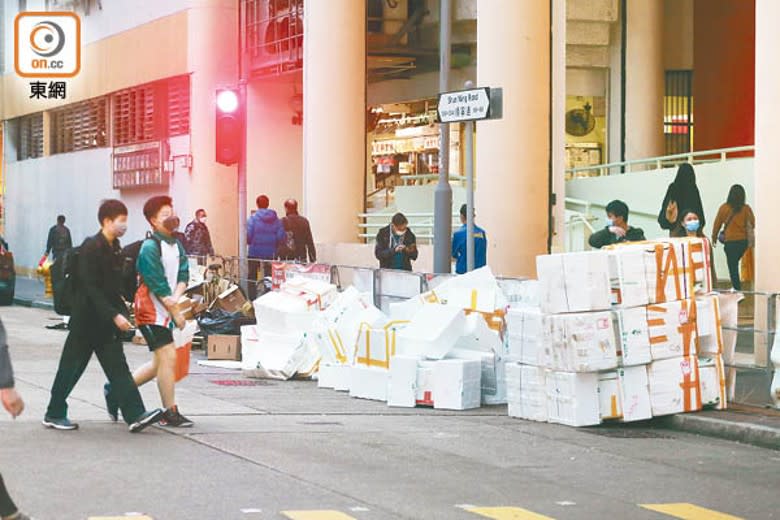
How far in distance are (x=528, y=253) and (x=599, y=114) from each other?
11.9m

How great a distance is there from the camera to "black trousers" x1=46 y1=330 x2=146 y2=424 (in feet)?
40.7

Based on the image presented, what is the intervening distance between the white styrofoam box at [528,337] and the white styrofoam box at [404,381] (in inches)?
40.5

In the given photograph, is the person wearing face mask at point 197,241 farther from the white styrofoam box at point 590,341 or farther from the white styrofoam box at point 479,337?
the white styrofoam box at point 590,341

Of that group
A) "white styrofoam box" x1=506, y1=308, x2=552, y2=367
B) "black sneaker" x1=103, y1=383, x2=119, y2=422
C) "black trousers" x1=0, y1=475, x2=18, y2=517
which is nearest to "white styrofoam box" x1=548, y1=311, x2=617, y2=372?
"white styrofoam box" x1=506, y1=308, x2=552, y2=367

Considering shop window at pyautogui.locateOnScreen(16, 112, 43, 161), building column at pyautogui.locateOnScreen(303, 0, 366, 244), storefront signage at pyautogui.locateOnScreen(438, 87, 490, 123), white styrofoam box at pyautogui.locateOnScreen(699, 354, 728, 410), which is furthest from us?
shop window at pyautogui.locateOnScreen(16, 112, 43, 161)

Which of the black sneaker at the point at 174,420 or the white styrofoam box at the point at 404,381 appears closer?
the black sneaker at the point at 174,420

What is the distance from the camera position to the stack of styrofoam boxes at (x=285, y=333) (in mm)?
17562

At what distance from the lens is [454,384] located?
49.0ft

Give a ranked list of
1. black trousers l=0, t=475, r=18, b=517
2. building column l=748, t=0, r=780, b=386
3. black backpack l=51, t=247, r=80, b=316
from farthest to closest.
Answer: building column l=748, t=0, r=780, b=386
black backpack l=51, t=247, r=80, b=316
black trousers l=0, t=475, r=18, b=517

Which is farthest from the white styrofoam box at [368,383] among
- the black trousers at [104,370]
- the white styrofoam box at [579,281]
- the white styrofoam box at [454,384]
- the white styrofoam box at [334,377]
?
the black trousers at [104,370]

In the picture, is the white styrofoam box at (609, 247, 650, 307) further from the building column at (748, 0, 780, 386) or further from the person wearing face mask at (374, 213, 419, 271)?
the person wearing face mask at (374, 213, 419, 271)

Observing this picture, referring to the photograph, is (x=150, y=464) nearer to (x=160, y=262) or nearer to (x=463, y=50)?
(x=160, y=262)

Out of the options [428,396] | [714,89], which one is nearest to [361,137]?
[714,89]

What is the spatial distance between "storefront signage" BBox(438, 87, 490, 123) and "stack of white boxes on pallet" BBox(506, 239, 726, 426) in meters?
3.76
